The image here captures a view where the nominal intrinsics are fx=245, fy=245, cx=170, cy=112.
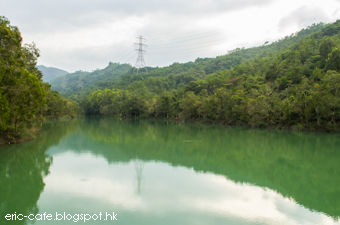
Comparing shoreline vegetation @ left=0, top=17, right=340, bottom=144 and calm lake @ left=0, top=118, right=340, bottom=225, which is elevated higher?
shoreline vegetation @ left=0, top=17, right=340, bottom=144

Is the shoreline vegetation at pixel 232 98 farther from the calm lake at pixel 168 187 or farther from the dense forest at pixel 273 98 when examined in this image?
the calm lake at pixel 168 187

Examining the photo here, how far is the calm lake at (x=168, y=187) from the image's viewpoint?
7.12 meters

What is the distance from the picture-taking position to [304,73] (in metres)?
41.1

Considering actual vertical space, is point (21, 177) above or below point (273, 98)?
below

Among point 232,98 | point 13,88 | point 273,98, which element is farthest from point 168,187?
point 232,98

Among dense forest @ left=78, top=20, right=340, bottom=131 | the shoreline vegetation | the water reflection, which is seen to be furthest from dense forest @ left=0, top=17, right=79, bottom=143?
dense forest @ left=78, top=20, right=340, bottom=131

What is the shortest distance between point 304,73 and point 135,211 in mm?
42242

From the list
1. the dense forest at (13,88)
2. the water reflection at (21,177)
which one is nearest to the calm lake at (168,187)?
the water reflection at (21,177)

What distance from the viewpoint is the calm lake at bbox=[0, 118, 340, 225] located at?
7125mm

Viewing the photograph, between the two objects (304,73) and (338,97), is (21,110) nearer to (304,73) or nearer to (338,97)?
(338,97)

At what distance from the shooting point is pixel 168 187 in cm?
973

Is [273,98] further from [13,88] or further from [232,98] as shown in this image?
[13,88]

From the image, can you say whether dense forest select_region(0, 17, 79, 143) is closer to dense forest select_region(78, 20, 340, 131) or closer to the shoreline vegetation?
the shoreline vegetation

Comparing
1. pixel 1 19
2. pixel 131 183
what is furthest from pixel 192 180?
pixel 1 19
